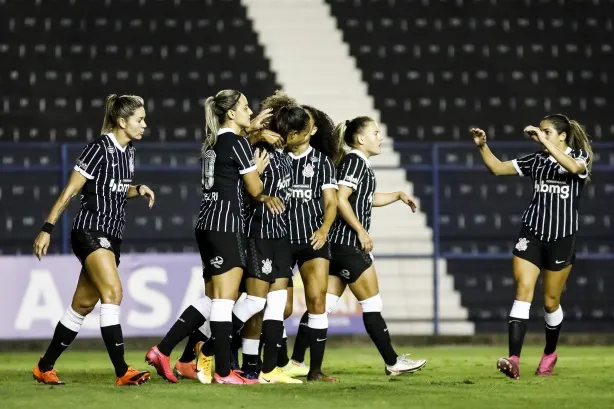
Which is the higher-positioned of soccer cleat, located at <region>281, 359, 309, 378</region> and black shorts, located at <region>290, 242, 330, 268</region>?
black shorts, located at <region>290, 242, 330, 268</region>

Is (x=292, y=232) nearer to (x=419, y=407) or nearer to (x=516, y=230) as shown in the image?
(x=419, y=407)

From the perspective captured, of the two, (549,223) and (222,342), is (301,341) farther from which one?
(549,223)

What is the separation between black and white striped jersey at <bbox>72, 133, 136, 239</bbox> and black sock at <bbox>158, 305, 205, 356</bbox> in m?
0.69

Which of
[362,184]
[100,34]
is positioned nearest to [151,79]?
[100,34]

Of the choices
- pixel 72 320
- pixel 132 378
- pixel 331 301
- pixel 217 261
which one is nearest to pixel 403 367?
pixel 331 301

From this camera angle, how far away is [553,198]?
929 cm

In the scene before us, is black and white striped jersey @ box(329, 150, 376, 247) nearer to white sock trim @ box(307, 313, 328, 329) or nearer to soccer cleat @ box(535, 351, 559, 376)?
white sock trim @ box(307, 313, 328, 329)

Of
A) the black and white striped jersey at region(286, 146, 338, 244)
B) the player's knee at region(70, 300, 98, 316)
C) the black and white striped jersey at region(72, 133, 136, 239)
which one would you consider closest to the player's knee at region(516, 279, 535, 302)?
the black and white striped jersey at region(286, 146, 338, 244)

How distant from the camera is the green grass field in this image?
284 inches

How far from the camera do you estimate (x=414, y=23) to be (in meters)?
19.6

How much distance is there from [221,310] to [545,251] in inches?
96.2

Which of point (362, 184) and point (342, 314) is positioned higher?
point (362, 184)

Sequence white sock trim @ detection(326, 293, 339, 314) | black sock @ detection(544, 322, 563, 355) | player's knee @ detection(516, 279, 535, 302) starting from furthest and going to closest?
black sock @ detection(544, 322, 563, 355), white sock trim @ detection(326, 293, 339, 314), player's knee @ detection(516, 279, 535, 302)

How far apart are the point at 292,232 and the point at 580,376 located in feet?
7.63
